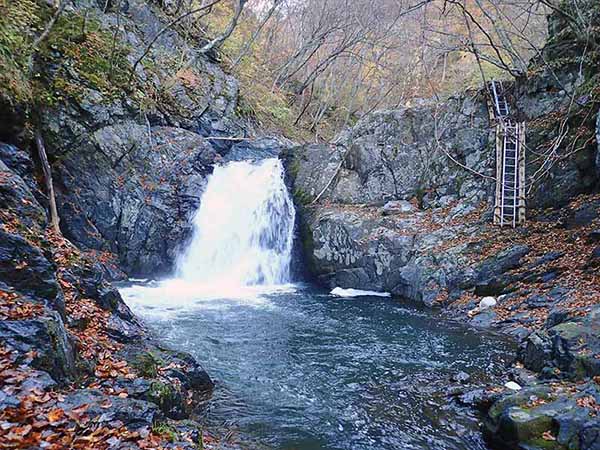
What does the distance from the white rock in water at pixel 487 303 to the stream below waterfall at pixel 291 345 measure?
1.01 metres

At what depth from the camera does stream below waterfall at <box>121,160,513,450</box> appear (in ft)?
16.7

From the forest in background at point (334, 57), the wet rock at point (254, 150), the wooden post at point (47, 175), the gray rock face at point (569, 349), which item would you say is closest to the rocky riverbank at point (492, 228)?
the gray rock face at point (569, 349)

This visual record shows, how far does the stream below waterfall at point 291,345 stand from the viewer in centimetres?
510

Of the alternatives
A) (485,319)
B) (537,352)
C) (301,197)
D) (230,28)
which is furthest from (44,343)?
(230,28)

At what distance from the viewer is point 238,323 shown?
929 centimetres

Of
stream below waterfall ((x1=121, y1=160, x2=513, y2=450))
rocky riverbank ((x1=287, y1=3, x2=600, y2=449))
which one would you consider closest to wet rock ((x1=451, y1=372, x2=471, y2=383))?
stream below waterfall ((x1=121, y1=160, x2=513, y2=450))

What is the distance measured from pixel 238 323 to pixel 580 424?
21.2ft

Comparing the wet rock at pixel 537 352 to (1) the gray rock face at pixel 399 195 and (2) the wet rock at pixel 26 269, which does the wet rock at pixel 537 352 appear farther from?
(2) the wet rock at pixel 26 269

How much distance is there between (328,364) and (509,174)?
804 cm

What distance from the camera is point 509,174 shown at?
39.7ft

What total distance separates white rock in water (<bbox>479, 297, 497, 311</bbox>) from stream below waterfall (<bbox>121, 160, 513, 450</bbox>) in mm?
1015

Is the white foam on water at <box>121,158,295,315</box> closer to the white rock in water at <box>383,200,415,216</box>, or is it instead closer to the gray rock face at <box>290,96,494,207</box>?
the gray rock face at <box>290,96,494,207</box>

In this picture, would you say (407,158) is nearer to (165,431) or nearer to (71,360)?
(71,360)

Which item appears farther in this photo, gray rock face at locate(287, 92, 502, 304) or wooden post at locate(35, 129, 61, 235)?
gray rock face at locate(287, 92, 502, 304)
